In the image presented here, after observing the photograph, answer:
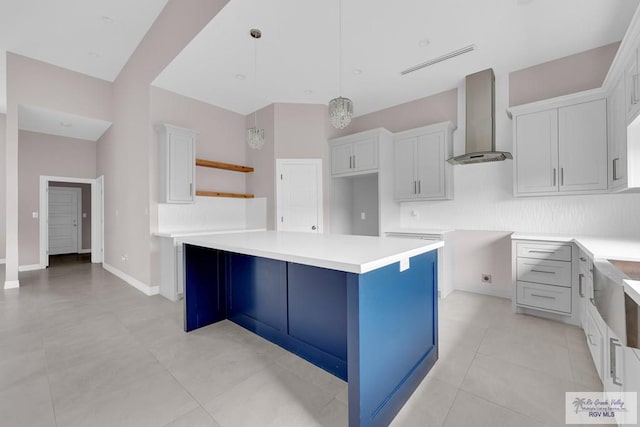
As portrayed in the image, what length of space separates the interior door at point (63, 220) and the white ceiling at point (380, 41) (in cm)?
650

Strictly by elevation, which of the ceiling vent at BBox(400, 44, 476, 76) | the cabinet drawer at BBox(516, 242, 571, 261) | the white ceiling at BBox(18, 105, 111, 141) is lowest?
the cabinet drawer at BBox(516, 242, 571, 261)

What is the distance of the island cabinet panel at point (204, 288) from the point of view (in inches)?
102

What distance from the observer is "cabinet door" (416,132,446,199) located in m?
3.72

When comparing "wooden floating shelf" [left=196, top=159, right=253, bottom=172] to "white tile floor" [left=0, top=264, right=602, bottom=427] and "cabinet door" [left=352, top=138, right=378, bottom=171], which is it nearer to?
"cabinet door" [left=352, top=138, right=378, bottom=171]

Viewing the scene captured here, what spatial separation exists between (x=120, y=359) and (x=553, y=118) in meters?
4.62

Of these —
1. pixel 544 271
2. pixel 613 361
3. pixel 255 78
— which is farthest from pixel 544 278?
pixel 255 78

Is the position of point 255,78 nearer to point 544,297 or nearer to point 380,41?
point 380,41

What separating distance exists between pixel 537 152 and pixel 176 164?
4499 mm

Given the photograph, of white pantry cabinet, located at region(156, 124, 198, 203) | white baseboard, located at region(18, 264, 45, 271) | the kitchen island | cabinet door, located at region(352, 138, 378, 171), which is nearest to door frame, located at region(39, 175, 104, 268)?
white baseboard, located at region(18, 264, 45, 271)

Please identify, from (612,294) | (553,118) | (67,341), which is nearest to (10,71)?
(67,341)

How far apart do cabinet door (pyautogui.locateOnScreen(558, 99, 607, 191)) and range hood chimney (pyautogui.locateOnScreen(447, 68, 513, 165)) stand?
644mm

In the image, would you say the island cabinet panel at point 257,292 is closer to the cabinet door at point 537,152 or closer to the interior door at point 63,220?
the cabinet door at point 537,152

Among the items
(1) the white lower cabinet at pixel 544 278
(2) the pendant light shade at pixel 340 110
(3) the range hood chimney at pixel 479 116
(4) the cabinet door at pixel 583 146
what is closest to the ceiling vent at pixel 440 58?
(3) the range hood chimney at pixel 479 116

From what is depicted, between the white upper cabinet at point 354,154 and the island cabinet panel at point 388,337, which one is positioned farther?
the white upper cabinet at point 354,154
